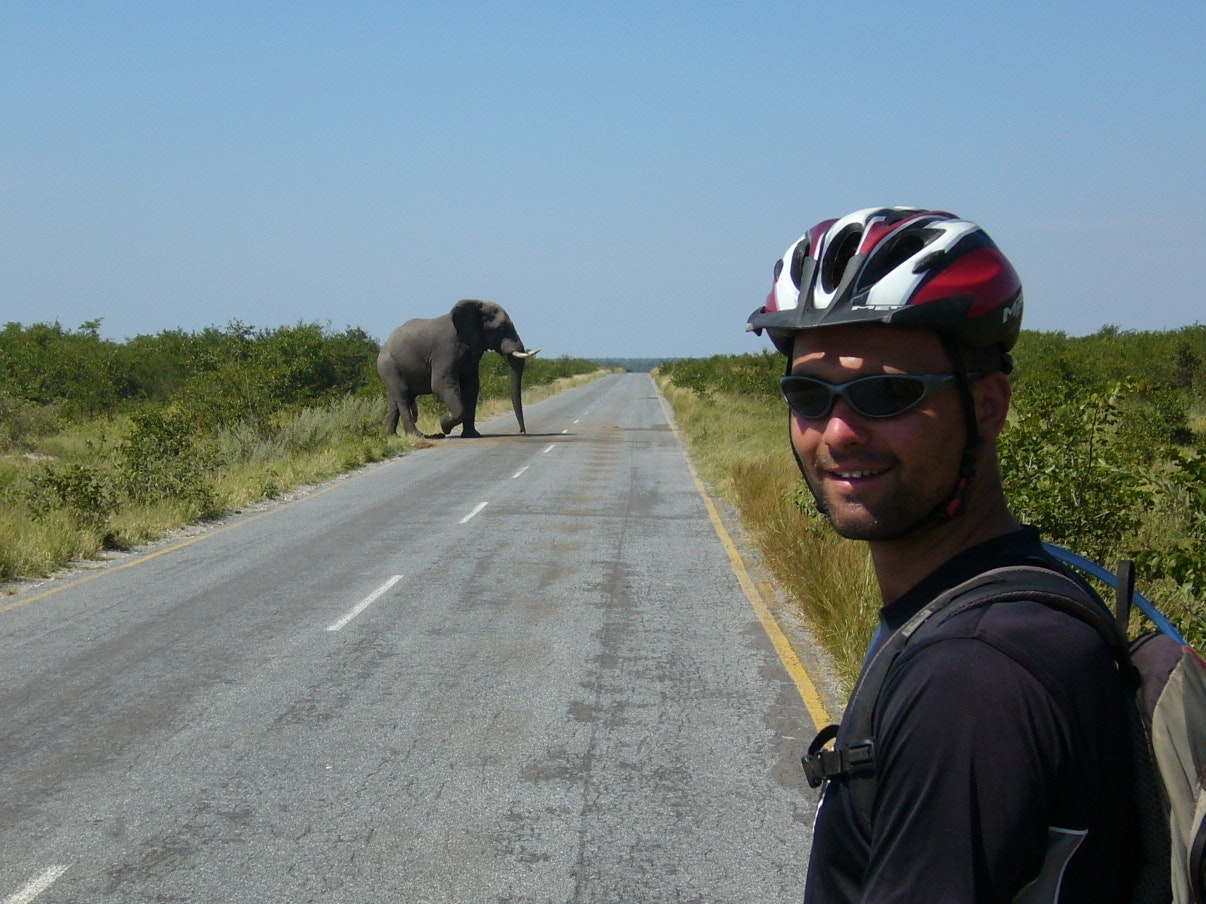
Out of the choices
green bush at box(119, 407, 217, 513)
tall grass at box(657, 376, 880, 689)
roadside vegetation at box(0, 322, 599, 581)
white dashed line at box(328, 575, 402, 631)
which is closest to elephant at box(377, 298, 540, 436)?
roadside vegetation at box(0, 322, 599, 581)

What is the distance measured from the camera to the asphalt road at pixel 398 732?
4.72 meters

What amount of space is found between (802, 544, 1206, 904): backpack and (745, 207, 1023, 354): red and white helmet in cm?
38

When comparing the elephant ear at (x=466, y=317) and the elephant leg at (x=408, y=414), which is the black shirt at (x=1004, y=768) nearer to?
the elephant ear at (x=466, y=317)

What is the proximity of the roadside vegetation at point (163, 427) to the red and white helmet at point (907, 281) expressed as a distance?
1158cm

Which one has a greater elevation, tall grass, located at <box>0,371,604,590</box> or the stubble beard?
the stubble beard

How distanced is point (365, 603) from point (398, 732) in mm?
3742

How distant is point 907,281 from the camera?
176 cm

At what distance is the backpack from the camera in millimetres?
1377

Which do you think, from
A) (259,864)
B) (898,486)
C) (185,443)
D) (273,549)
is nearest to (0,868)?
(259,864)

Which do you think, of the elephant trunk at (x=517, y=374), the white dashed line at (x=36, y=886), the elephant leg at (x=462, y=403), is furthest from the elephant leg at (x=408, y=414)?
the white dashed line at (x=36, y=886)

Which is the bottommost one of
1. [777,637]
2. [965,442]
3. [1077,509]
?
[777,637]

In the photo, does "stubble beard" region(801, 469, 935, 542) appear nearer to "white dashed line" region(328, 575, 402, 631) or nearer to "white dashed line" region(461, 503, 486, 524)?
"white dashed line" region(328, 575, 402, 631)

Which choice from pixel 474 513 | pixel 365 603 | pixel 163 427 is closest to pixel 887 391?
pixel 365 603

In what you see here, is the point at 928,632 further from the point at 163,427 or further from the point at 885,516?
the point at 163,427
